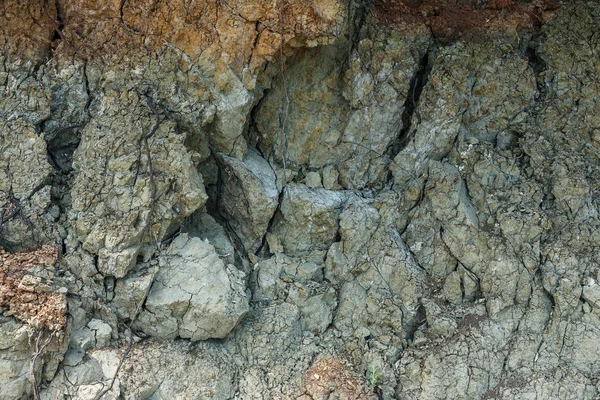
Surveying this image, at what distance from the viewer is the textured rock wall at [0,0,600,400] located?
14.8 ft

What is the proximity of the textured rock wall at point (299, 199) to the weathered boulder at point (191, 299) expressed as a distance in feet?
0.05

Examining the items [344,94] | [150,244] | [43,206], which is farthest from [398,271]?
[43,206]

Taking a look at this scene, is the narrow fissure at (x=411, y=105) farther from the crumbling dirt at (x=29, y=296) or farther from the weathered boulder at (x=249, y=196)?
the crumbling dirt at (x=29, y=296)

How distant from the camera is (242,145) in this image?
5090 millimetres

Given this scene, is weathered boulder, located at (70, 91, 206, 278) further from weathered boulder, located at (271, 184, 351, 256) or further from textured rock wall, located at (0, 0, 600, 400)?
weathered boulder, located at (271, 184, 351, 256)

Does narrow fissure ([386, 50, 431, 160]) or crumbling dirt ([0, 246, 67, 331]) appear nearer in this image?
crumbling dirt ([0, 246, 67, 331])

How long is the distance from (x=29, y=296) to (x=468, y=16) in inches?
165

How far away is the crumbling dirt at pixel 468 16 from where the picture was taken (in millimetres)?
5500

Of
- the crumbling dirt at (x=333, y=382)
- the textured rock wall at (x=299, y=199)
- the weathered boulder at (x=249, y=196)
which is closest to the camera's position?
the textured rock wall at (x=299, y=199)

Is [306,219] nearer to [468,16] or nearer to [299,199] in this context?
[299,199]

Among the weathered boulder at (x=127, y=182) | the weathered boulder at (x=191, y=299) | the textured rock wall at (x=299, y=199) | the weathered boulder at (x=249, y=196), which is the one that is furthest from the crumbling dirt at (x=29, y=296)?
the weathered boulder at (x=249, y=196)

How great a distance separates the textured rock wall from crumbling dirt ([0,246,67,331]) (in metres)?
0.01

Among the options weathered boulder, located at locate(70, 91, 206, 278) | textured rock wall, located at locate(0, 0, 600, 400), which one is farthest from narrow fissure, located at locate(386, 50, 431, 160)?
weathered boulder, located at locate(70, 91, 206, 278)

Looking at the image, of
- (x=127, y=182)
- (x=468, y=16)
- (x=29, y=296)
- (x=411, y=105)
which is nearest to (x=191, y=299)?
(x=127, y=182)
